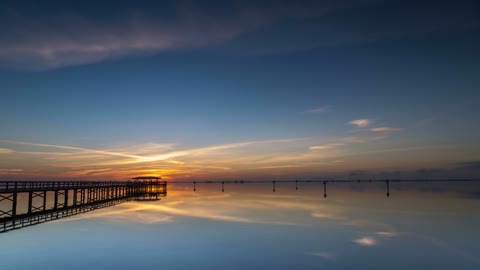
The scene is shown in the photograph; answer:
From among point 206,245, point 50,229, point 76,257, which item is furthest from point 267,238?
point 50,229

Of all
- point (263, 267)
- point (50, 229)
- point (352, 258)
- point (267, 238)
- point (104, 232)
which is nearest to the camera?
point (263, 267)

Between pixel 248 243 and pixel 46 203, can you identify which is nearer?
pixel 248 243

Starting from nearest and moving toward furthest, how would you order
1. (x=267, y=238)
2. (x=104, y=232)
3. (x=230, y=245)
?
(x=230, y=245) < (x=267, y=238) < (x=104, y=232)

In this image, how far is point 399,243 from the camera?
114 ft

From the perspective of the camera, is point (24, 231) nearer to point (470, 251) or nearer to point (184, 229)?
point (184, 229)

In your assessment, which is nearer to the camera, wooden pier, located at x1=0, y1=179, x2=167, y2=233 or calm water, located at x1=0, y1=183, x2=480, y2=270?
calm water, located at x1=0, y1=183, x2=480, y2=270

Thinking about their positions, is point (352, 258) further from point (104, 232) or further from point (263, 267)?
point (104, 232)

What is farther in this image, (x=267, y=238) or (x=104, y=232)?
(x=104, y=232)

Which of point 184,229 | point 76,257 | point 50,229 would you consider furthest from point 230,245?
point 50,229

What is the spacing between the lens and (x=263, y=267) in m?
26.5

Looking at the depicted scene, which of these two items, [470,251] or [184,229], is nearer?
[470,251]

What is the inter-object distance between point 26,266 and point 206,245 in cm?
1634

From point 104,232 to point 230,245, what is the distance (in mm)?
17236

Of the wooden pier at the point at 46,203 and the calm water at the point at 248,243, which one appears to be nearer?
the calm water at the point at 248,243
